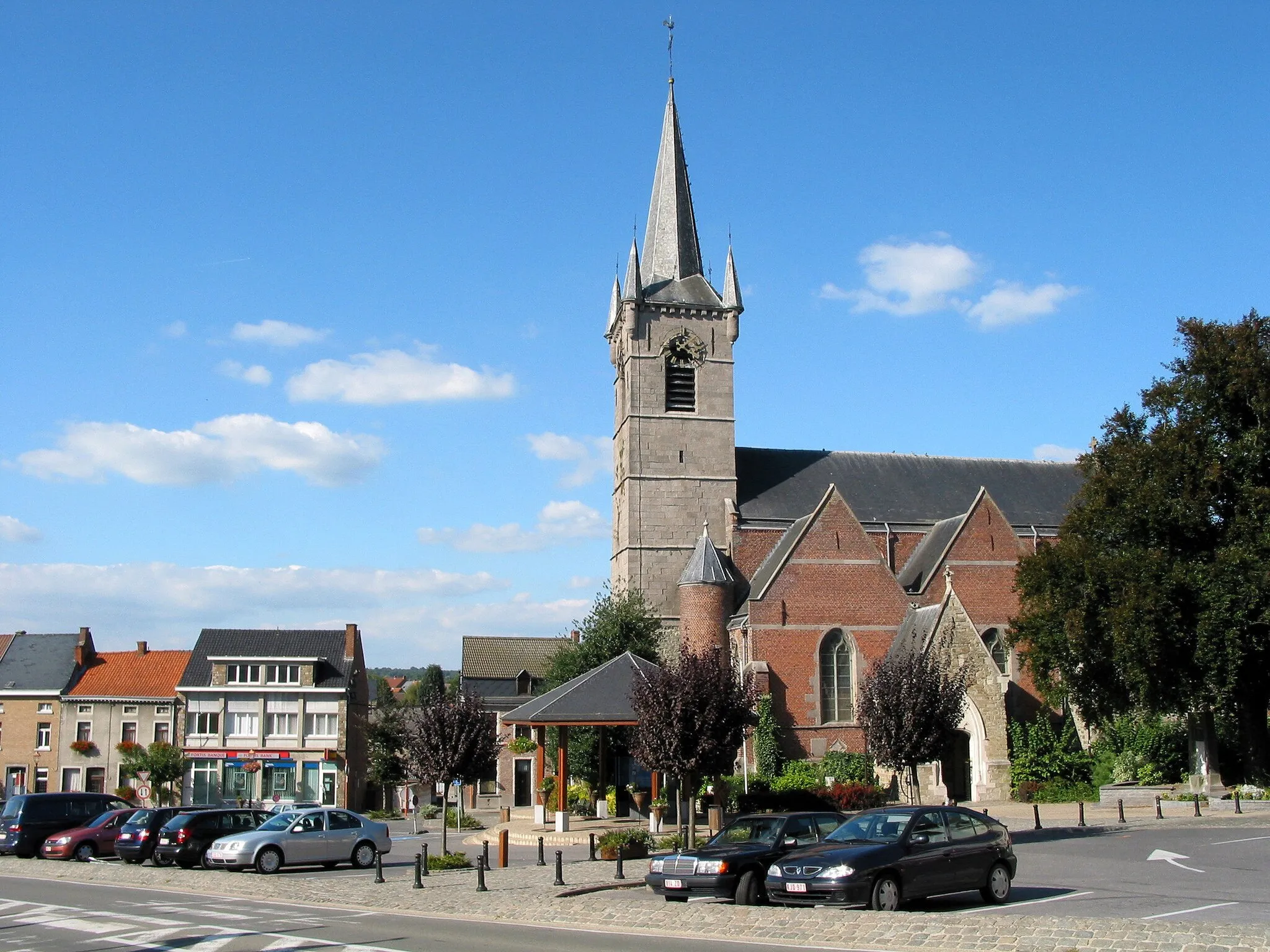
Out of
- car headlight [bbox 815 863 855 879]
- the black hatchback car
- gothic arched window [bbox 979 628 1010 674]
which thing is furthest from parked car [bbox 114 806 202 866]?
gothic arched window [bbox 979 628 1010 674]

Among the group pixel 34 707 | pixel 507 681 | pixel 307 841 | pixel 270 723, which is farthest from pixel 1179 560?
pixel 34 707

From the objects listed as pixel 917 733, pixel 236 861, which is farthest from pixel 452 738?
pixel 917 733

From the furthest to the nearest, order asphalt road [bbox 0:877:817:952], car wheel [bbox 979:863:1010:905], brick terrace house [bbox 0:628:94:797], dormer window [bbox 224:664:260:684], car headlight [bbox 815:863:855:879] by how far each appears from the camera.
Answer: brick terrace house [bbox 0:628:94:797] < dormer window [bbox 224:664:260:684] < car wheel [bbox 979:863:1010:905] < car headlight [bbox 815:863:855:879] < asphalt road [bbox 0:877:817:952]

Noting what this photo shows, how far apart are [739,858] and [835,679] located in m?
26.7

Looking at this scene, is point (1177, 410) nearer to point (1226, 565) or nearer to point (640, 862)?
point (1226, 565)

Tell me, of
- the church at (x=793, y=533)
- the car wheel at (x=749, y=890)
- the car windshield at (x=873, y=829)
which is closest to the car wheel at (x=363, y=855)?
the car wheel at (x=749, y=890)

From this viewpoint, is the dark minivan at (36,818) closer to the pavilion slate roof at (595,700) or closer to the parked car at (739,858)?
the pavilion slate roof at (595,700)

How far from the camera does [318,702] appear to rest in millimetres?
60250

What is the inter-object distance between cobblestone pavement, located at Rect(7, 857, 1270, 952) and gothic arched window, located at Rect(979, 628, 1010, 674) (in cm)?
2528

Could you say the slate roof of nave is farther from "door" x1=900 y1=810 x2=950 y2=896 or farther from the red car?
"door" x1=900 y1=810 x2=950 y2=896

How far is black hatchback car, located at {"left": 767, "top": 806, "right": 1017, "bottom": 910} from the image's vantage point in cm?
1522

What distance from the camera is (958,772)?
41.0m

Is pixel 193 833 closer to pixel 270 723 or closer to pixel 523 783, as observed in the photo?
pixel 270 723

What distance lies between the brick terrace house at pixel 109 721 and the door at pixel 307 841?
128 ft
